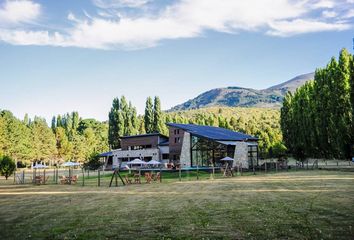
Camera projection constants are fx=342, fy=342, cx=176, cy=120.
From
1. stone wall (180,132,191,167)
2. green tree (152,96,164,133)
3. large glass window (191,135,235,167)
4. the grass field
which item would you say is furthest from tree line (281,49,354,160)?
the grass field

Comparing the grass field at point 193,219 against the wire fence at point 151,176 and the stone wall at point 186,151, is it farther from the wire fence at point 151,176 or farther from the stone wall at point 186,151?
the stone wall at point 186,151

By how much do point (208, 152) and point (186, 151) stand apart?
3.31 metres

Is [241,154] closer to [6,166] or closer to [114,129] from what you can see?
[6,166]

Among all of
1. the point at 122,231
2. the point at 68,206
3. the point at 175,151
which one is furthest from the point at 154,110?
the point at 122,231

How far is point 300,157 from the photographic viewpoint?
58.6m

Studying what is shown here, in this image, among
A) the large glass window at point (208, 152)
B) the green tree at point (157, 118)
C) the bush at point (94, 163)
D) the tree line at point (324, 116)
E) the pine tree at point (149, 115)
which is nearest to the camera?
the tree line at point (324, 116)

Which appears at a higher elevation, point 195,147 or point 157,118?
point 157,118

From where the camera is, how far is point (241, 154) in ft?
152

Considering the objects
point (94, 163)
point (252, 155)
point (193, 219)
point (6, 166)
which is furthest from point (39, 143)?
point (193, 219)

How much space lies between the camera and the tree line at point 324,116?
44469mm

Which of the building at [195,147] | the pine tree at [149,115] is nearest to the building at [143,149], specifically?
the building at [195,147]

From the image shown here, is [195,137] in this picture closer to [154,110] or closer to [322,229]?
[154,110]

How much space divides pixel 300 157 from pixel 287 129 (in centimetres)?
592

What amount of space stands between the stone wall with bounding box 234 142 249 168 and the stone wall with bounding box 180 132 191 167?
283 inches
